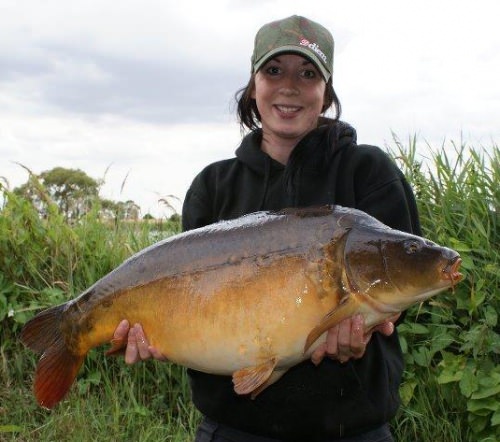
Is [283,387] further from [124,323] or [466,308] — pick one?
[466,308]

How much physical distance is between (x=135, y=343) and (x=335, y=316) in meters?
0.76

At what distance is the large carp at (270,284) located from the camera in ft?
7.19

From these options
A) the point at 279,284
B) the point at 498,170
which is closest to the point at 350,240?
the point at 279,284

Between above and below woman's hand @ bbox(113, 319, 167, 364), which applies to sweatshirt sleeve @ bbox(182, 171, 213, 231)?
above

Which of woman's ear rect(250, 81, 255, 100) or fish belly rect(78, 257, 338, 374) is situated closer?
fish belly rect(78, 257, 338, 374)

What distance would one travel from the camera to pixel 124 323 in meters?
2.53

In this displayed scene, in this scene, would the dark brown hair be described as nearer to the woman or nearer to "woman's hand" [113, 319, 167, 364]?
the woman

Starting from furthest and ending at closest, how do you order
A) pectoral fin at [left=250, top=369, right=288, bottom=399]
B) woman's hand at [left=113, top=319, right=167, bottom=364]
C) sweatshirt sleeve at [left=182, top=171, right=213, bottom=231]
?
1. sweatshirt sleeve at [left=182, top=171, right=213, bottom=231]
2. woman's hand at [left=113, top=319, right=167, bottom=364]
3. pectoral fin at [left=250, top=369, right=288, bottom=399]

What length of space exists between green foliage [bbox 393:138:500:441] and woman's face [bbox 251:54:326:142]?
1.44 m

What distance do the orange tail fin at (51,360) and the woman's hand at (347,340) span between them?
0.94m

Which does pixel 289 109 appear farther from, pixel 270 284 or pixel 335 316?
pixel 335 316

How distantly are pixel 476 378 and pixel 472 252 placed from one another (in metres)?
0.77

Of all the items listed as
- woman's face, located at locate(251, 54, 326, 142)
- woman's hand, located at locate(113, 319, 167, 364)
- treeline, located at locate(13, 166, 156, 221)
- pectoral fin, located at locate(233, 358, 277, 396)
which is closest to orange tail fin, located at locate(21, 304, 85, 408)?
woman's hand, located at locate(113, 319, 167, 364)

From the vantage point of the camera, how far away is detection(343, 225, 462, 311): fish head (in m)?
2.19
